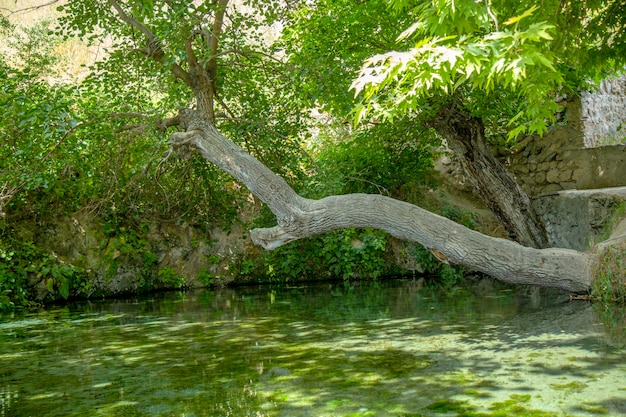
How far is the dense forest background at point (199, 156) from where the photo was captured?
862cm

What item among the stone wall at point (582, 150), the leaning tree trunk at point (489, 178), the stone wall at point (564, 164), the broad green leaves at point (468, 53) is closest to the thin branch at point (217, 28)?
the leaning tree trunk at point (489, 178)

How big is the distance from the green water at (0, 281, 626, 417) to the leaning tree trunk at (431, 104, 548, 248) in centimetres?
201

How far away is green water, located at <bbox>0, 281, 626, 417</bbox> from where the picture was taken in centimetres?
408

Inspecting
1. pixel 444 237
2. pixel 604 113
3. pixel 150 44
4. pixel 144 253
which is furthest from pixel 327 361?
pixel 604 113

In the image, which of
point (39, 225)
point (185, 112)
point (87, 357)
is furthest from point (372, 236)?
point (87, 357)

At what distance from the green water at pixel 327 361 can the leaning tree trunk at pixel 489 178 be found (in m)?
2.01

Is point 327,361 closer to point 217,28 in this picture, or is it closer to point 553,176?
point 217,28

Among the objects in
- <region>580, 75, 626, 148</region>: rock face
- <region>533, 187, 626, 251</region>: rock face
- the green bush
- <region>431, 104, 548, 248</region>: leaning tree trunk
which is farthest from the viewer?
the green bush

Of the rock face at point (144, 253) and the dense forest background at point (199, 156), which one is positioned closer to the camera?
the dense forest background at point (199, 156)

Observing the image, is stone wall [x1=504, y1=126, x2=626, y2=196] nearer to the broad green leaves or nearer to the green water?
the green water

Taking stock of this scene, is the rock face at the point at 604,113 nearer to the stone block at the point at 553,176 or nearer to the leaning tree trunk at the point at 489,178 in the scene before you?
the stone block at the point at 553,176

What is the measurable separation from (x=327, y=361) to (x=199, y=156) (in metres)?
6.17

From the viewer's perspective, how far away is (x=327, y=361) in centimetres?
531

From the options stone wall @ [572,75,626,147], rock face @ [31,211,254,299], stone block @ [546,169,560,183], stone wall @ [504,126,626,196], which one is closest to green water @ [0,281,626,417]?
rock face @ [31,211,254,299]
